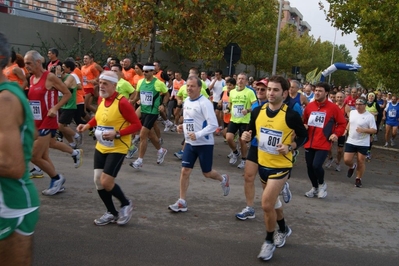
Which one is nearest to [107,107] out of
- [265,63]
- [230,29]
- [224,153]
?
[224,153]

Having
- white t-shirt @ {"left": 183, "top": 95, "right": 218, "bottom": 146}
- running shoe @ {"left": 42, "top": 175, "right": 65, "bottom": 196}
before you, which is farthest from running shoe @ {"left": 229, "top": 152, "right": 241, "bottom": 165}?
running shoe @ {"left": 42, "top": 175, "right": 65, "bottom": 196}

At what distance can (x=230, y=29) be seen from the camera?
3338 cm

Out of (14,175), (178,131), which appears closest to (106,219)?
(178,131)

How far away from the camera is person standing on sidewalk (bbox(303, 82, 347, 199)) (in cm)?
835

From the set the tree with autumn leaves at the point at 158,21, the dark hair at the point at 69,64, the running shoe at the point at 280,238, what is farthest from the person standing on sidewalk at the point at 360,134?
the tree with autumn leaves at the point at 158,21

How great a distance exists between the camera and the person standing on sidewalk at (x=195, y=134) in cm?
675

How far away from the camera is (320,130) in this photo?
27.6 feet

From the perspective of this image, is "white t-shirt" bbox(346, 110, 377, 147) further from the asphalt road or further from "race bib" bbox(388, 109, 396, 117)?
"race bib" bbox(388, 109, 396, 117)

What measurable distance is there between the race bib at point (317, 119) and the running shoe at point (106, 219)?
406cm

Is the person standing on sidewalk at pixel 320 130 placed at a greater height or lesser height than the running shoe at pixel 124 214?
greater

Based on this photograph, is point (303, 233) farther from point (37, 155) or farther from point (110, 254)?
point (37, 155)

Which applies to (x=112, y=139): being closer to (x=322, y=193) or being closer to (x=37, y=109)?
(x=37, y=109)

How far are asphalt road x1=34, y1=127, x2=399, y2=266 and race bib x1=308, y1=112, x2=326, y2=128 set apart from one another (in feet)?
4.15

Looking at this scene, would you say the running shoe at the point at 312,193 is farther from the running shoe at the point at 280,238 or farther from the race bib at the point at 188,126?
the running shoe at the point at 280,238
